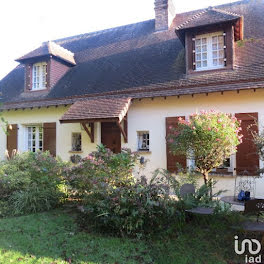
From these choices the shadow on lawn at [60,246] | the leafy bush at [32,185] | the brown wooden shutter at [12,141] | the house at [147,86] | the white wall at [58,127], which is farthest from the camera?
the brown wooden shutter at [12,141]

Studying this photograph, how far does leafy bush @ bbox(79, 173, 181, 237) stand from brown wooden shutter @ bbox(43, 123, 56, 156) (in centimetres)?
644

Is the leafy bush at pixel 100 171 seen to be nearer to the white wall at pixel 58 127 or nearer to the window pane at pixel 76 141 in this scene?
the white wall at pixel 58 127

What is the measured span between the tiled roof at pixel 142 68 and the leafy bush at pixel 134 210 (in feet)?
15.0

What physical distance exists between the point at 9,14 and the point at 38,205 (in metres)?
4.23

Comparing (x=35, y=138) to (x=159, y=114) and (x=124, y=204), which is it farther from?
(x=124, y=204)

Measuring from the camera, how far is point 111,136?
32.9ft

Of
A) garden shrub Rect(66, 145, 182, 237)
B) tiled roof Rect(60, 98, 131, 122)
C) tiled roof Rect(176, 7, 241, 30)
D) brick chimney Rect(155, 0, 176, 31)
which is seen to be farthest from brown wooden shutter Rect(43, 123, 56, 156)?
brick chimney Rect(155, 0, 176, 31)

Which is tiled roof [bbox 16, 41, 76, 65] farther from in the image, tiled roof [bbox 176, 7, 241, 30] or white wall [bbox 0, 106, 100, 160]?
tiled roof [bbox 176, 7, 241, 30]

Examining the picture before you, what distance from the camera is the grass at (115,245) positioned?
382cm

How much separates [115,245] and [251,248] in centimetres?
224

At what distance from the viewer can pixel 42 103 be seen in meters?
10.8

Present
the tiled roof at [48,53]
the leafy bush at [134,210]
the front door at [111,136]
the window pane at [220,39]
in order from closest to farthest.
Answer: the leafy bush at [134,210] → the window pane at [220,39] → the front door at [111,136] → the tiled roof at [48,53]

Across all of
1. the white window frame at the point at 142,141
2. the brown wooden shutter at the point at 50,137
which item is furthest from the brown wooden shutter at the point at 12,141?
the white window frame at the point at 142,141

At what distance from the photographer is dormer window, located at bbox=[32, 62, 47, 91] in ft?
39.2
